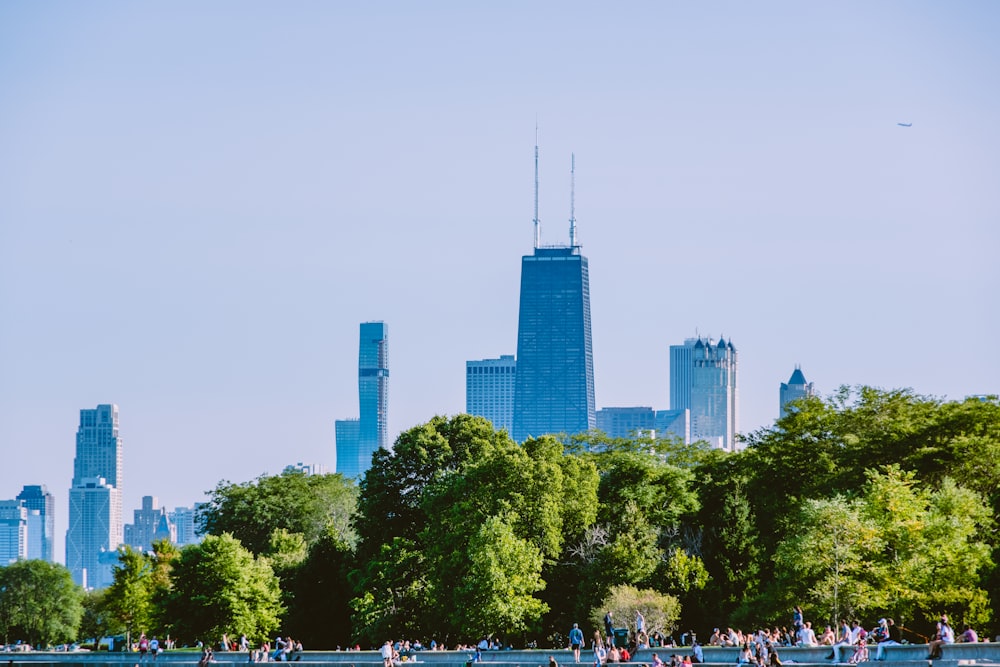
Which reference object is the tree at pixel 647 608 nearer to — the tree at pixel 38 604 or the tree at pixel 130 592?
the tree at pixel 130 592

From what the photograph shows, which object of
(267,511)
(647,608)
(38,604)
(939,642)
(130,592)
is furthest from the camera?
(38,604)

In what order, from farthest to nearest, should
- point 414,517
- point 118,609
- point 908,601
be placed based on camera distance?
1. point 118,609
2. point 414,517
3. point 908,601

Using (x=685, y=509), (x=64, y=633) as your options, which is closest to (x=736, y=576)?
(x=685, y=509)

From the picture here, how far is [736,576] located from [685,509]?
476 centimetres

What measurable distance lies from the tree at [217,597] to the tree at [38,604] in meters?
80.3

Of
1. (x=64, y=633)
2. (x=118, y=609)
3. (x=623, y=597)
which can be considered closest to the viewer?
(x=623, y=597)

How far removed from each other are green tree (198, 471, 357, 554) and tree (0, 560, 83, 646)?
3992cm

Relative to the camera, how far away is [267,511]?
407 ft

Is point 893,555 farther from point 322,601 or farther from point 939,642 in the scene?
point 322,601

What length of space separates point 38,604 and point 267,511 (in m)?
54.9

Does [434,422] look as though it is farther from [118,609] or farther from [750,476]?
[118,609]

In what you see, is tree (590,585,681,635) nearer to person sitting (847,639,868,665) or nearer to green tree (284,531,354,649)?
green tree (284,531,354,649)

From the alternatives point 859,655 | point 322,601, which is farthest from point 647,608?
point 322,601

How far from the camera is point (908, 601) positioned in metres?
68.0
